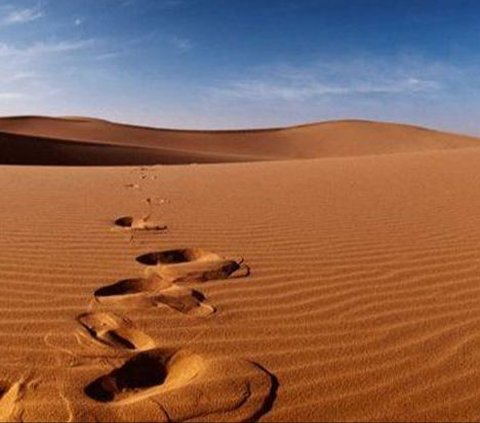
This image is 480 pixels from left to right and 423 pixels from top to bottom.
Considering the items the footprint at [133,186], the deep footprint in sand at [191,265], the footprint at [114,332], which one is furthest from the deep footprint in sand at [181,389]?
the footprint at [133,186]

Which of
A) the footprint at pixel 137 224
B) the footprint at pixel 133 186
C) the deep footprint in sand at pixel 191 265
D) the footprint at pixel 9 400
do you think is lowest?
the footprint at pixel 9 400

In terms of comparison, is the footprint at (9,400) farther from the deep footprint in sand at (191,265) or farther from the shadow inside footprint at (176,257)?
the shadow inside footprint at (176,257)

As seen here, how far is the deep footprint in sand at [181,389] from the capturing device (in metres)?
2.09

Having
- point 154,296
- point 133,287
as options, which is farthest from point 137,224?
point 154,296

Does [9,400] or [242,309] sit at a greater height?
[242,309]

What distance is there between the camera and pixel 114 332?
2770 millimetres

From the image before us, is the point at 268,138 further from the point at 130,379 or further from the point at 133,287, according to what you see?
the point at 130,379

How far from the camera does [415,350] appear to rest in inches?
103

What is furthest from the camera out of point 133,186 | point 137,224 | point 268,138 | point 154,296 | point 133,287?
point 268,138

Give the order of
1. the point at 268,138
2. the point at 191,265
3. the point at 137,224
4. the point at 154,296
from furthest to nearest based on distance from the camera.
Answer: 1. the point at 268,138
2. the point at 137,224
3. the point at 191,265
4. the point at 154,296

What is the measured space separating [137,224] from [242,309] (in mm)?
2508

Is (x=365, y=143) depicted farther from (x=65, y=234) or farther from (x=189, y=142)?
(x=65, y=234)

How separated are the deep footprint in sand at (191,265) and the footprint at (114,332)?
65cm

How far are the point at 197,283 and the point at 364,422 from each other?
155 cm
